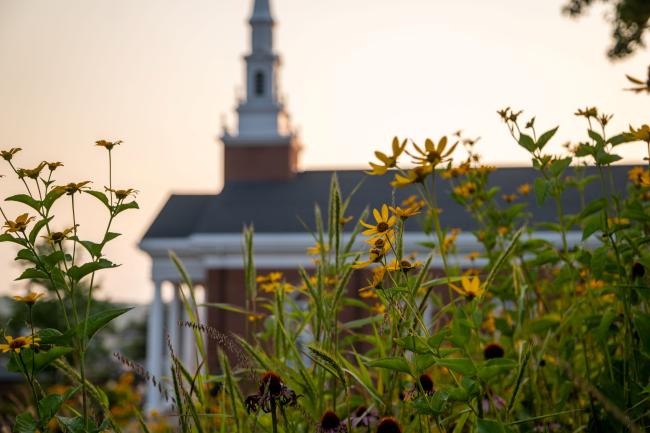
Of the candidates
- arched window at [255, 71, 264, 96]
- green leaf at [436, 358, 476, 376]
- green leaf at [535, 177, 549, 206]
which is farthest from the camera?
arched window at [255, 71, 264, 96]

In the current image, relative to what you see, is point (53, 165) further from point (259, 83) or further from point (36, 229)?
point (259, 83)

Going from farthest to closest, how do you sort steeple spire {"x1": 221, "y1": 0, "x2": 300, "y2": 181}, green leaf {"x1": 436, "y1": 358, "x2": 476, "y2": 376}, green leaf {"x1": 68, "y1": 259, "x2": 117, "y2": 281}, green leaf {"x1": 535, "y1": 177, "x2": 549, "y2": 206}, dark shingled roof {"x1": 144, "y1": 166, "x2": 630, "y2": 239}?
1. steeple spire {"x1": 221, "y1": 0, "x2": 300, "y2": 181}
2. dark shingled roof {"x1": 144, "y1": 166, "x2": 630, "y2": 239}
3. green leaf {"x1": 535, "y1": 177, "x2": 549, "y2": 206}
4. green leaf {"x1": 68, "y1": 259, "x2": 117, "y2": 281}
5. green leaf {"x1": 436, "y1": 358, "x2": 476, "y2": 376}

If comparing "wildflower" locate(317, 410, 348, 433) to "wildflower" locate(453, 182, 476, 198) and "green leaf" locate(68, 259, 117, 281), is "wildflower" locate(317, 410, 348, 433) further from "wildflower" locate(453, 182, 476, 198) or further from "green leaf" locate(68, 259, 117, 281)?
"wildflower" locate(453, 182, 476, 198)

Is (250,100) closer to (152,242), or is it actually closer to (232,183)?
(232,183)

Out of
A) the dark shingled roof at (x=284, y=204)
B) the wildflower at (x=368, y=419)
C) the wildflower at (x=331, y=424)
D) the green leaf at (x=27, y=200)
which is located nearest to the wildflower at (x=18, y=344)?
the green leaf at (x=27, y=200)

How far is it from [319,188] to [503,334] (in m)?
18.7

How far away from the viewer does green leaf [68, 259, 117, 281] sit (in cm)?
145

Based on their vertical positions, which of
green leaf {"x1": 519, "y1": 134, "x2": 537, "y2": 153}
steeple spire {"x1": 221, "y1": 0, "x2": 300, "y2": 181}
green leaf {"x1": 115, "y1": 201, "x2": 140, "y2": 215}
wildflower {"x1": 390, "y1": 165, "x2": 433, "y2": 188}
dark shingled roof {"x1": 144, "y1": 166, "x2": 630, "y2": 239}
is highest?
steeple spire {"x1": 221, "y1": 0, "x2": 300, "y2": 181}

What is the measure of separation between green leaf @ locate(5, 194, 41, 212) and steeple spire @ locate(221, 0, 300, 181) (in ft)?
67.6

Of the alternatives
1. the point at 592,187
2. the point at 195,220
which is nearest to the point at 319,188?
the point at 195,220

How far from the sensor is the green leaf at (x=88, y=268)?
1.45 m

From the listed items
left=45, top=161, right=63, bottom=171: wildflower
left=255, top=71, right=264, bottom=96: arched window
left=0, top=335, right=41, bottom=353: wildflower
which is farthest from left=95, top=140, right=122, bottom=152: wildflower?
left=255, top=71, right=264, bottom=96: arched window

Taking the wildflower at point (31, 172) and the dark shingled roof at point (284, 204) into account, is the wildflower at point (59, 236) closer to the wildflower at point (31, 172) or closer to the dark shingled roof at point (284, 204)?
the wildflower at point (31, 172)

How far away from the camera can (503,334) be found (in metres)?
2.50
